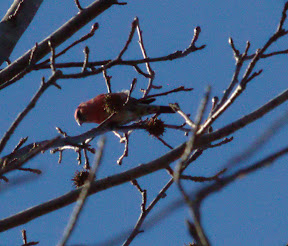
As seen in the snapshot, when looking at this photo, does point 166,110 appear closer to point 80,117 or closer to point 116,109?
point 116,109

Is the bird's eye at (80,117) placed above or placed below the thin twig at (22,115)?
above

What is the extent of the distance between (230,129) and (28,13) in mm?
2071

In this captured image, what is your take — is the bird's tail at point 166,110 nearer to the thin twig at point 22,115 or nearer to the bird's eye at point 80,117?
the bird's eye at point 80,117

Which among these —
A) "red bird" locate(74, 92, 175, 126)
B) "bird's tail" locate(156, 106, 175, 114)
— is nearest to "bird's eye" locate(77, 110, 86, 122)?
"red bird" locate(74, 92, 175, 126)

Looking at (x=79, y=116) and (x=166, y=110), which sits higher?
(x=79, y=116)

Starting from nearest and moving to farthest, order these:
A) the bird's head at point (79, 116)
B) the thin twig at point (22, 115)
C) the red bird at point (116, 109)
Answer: the thin twig at point (22, 115), the red bird at point (116, 109), the bird's head at point (79, 116)

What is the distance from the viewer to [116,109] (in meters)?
4.07

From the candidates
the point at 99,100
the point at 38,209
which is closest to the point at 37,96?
the point at 38,209

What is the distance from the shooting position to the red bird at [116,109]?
3893 mm

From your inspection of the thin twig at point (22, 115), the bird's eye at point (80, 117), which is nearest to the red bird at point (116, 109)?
the bird's eye at point (80, 117)

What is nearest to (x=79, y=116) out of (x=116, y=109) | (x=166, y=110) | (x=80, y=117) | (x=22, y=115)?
(x=80, y=117)

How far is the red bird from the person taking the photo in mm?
3893

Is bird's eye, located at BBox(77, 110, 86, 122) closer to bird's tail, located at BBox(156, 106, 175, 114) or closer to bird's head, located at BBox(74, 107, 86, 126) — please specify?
bird's head, located at BBox(74, 107, 86, 126)

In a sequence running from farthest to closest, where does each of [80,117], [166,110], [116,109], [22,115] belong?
1. [80,117]
2. [166,110]
3. [116,109]
4. [22,115]
